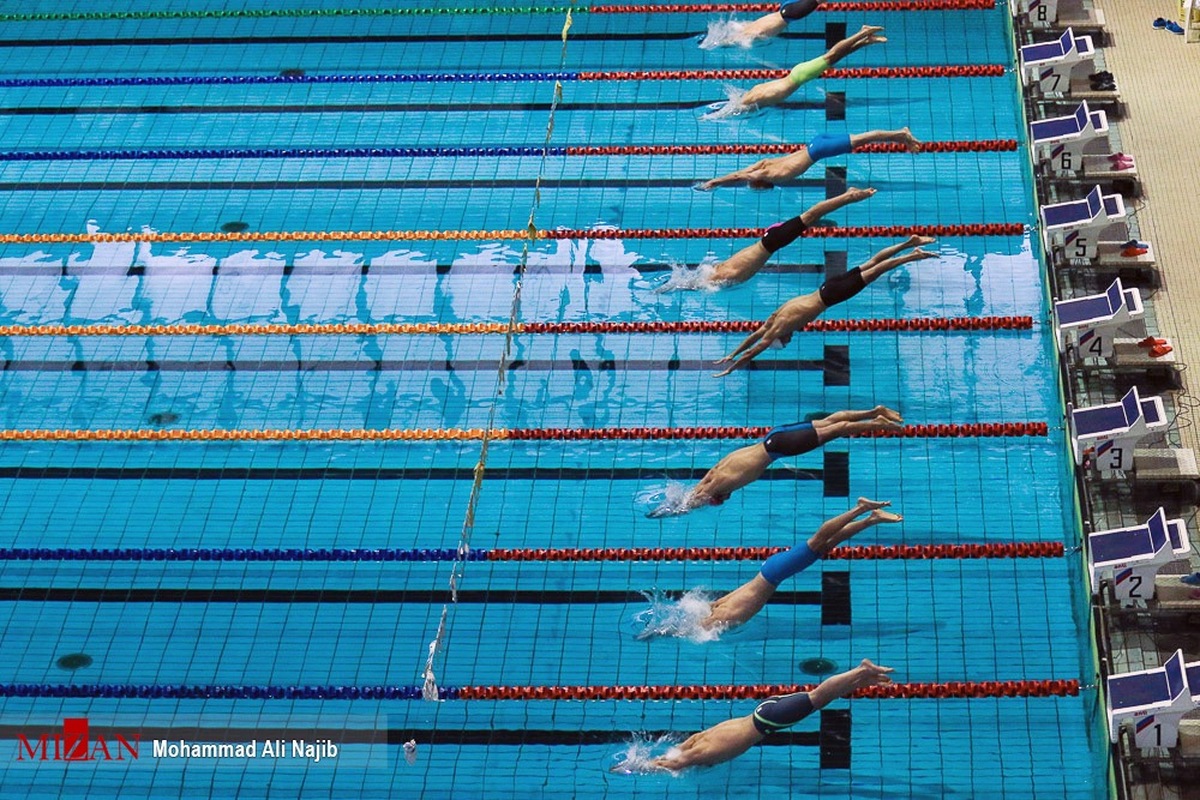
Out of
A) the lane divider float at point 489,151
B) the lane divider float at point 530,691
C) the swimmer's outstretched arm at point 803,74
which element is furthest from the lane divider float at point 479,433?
the swimmer's outstretched arm at point 803,74

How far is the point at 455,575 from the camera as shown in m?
7.91

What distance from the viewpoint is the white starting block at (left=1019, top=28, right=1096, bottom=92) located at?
A: 10.4m

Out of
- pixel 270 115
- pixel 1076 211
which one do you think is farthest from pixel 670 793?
pixel 270 115

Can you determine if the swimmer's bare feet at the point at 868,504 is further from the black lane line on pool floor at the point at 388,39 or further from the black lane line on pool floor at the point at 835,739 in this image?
the black lane line on pool floor at the point at 388,39

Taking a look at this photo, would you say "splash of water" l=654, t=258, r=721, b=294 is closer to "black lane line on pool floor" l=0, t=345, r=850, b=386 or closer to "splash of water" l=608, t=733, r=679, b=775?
"black lane line on pool floor" l=0, t=345, r=850, b=386

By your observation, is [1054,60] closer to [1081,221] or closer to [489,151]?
[1081,221]

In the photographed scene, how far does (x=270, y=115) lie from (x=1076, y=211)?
4321 mm

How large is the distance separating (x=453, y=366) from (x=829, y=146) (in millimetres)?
2138

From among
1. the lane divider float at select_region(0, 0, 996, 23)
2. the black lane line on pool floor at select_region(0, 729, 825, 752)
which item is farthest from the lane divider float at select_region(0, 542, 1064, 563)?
the lane divider float at select_region(0, 0, 996, 23)

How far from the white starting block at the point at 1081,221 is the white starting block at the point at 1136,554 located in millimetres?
2077

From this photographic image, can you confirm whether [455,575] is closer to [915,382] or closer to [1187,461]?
[915,382]

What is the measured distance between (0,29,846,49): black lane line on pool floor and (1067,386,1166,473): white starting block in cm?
365

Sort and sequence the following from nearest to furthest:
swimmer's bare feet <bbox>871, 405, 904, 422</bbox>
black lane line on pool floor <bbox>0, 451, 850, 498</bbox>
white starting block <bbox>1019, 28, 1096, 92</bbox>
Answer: swimmer's bare feet <bbox>871, 405, 904, 422</bbox> < black lane line on pool floor <bbox>0, 451, 850, 498</bbox> < white starting block <bbox>1019, 28, 1096, 92</bbox>

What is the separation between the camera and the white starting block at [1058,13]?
11211 mm
